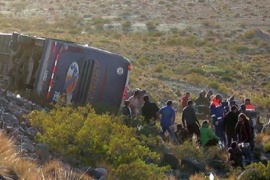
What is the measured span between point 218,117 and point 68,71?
447 cm

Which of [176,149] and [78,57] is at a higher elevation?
[78,57]

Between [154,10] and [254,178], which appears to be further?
[154,10]

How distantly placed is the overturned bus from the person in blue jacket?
2.68 m

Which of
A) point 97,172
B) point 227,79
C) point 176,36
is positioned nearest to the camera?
point 97,172

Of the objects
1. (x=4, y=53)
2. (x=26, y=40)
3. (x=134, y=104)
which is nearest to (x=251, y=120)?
(x=134, y=104)

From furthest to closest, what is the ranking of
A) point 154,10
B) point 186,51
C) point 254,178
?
point 154,10, point 186,51, point 254,178

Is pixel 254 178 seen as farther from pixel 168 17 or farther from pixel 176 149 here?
pixel 168 17

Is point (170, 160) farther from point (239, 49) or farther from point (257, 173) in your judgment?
point (239, 49)

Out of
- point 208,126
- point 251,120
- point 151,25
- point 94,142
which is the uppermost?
point 94,142

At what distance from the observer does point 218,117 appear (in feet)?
63.1

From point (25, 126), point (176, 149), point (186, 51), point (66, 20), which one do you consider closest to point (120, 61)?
point (176, 149)

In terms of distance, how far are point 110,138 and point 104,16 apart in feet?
197

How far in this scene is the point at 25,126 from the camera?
1220cm

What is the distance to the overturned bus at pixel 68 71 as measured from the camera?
1706cm
